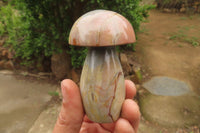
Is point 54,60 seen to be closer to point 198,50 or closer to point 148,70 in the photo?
point 148,70

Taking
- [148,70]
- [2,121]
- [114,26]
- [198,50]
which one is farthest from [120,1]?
[198,50]

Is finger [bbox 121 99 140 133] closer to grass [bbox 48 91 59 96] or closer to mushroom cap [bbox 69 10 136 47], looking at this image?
mushroom cap [bbox 69 10 136 47]

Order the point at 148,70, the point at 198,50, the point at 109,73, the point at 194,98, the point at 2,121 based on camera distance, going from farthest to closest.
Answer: the point at 198,50, the point at 148,70, the point at 194,98, the point at 2,121, the point at 109,73

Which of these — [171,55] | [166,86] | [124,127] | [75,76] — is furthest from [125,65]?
[124,127]

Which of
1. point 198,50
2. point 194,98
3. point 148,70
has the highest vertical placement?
point 198,50

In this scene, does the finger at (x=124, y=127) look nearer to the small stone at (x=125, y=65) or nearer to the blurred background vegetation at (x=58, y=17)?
the blurred background vegetation at (x=58, y=17)

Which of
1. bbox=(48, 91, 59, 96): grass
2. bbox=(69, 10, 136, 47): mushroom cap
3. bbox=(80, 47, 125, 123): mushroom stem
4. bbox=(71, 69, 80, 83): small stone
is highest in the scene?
bbox=(69, 10, 136, 47): mushroom cap

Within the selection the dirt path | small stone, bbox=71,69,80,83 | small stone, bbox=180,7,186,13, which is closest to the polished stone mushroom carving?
small stone, bbox=71,69,80,83
